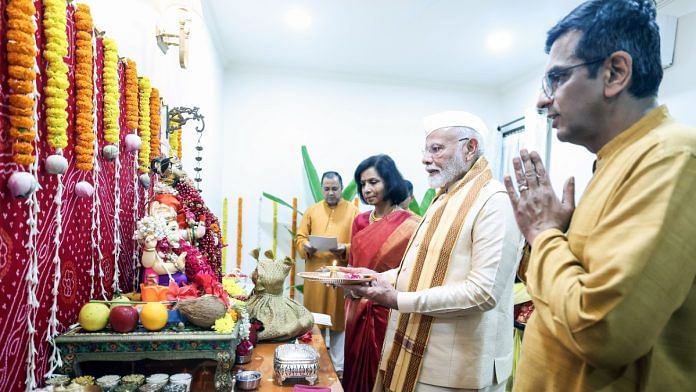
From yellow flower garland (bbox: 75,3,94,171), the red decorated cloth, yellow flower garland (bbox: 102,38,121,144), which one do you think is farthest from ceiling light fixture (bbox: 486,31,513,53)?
yellow flower garland (bbox: 75,3,94,171)

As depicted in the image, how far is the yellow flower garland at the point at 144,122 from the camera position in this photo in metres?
1.72

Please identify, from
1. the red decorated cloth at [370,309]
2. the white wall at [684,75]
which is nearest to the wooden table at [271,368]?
the red decorated cloth at [370,309]

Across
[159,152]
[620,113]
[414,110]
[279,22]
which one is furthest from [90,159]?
[414,110]

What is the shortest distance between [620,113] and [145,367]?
1391 millimetres

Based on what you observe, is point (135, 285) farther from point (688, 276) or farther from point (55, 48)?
point (688, 276)

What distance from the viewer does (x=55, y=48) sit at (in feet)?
3.25

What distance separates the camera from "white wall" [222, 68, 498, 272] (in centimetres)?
477

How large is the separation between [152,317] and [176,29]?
136 centimetres

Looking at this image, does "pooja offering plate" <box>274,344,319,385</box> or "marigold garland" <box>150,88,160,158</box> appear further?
"marigold garland" <box>150,88,160,158</box>

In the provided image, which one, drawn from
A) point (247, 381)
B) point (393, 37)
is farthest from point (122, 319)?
point (393, 37)

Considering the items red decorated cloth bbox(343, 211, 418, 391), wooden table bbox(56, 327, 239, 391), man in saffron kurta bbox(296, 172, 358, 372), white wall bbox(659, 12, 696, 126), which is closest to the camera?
wooden table bbox(56, 327, 239, 391)

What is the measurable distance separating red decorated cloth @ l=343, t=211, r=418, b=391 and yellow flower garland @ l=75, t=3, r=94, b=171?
4.59ft

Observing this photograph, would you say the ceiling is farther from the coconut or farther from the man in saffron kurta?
the coconut

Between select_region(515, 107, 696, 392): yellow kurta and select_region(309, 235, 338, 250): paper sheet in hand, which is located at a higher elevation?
select_region(515, 107, 696, 392): yellow kurta
